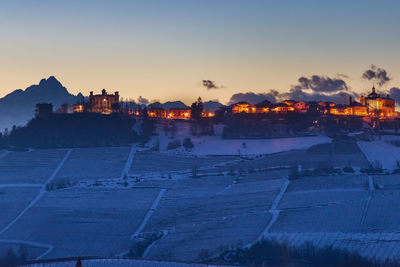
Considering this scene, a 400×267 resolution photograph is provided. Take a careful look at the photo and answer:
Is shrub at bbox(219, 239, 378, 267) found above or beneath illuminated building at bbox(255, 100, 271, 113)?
beneath

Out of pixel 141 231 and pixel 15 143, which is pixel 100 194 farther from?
pixel 15 143

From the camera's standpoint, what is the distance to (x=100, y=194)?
110 m

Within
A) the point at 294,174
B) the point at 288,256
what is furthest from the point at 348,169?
the point at 288,256

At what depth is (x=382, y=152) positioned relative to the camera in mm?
132000

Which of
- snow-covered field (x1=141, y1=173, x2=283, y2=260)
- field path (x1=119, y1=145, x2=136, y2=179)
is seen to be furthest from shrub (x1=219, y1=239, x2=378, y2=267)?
field path (x1=119, y1=145, x2=136, y2=179)

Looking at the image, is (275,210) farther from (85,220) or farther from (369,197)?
(85,220)

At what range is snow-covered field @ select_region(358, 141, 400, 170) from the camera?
123125 mm

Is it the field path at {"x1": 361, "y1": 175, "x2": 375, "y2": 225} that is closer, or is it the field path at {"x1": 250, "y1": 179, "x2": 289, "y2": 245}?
the field path at {"x1": 250, "y1": 179, "x2": 289, "y2": 245}

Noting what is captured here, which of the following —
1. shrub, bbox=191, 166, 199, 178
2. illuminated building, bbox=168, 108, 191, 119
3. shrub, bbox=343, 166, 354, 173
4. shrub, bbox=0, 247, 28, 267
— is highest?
illuminated building, bbox=168, 108, 191, 119

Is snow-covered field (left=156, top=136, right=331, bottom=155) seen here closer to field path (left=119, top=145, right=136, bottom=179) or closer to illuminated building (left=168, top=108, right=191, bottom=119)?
field path (left=119, top=145, right=136, bottom=179)

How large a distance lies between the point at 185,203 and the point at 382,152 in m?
46.0

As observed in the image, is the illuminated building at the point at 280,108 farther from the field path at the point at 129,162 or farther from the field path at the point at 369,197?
the field path at the point at 369,197

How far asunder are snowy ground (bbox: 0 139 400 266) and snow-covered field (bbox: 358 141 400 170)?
9.89ft

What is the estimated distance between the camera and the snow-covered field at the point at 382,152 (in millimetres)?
123125
